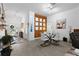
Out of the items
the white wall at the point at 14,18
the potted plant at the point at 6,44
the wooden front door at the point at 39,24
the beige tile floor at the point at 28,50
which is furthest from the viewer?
the wooden front door at the point at 39,24

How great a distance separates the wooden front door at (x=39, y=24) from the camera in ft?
12.5

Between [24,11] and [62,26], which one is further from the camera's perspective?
[62,26]

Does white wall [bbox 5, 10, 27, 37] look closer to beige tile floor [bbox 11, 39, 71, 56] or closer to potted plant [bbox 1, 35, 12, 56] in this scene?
potted plant [bbox 1, 35, 12, 56]

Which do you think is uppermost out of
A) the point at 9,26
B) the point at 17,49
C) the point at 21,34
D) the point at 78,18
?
the point at 78,18

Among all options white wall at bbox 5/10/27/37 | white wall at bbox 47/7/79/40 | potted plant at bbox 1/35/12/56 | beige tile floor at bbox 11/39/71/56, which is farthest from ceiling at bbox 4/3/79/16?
beige tile floor at bbox 11/39/71/56

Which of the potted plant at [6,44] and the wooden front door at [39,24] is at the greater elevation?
the wooden front door at [39,24]

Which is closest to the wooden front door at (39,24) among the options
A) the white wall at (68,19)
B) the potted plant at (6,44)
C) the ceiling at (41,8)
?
the ceiling at (41,8)

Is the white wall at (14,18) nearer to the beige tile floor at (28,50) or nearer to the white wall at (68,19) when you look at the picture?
the beige tile floor at (28,50)

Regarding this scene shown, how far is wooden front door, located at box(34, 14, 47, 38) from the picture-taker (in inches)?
150

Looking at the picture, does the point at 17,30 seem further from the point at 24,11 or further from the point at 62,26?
the point at 62,26

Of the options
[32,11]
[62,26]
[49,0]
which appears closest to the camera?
[49,0]

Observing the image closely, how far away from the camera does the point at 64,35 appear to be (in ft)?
19.3

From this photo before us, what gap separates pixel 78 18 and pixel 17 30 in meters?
3.35

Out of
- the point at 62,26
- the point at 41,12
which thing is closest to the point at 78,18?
the point at 62,26
